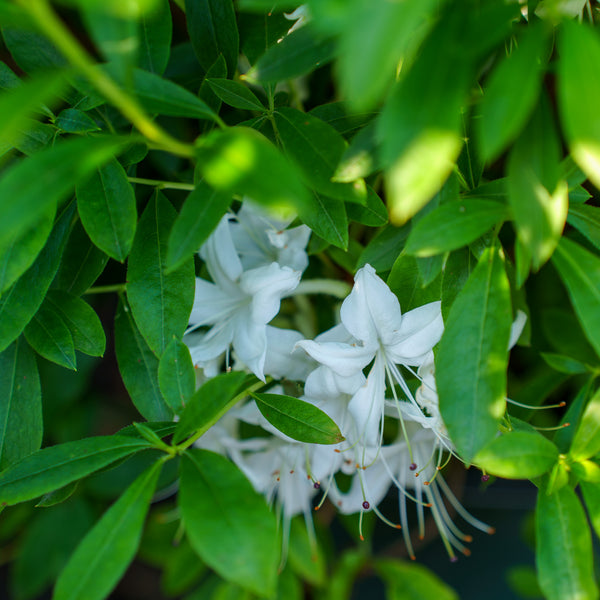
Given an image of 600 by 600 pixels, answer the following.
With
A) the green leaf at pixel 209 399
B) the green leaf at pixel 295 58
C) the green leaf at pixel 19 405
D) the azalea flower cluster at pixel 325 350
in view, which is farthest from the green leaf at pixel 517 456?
the green leaf at pixel 19 405

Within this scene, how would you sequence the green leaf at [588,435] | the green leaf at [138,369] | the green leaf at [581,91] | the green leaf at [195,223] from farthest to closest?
1. the green leaf at [138,369]
2. the green leaf at [588,435]
3. the green leaf at [195,223]
4. the green leaf at [581,91]

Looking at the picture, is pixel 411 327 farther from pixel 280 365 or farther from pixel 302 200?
pixel 302 200

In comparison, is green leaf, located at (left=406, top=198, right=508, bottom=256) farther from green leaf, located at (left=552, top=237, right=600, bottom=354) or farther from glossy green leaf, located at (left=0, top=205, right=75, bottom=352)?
glossy green leaf, located at (left=0, top=205, right=75, bottom=352)

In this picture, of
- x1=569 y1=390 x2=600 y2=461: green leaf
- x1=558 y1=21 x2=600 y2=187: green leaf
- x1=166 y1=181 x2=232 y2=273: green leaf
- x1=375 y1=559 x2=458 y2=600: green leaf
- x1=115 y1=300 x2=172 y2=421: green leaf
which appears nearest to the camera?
x1=558 y1=21 x2=600 y2=187: green leaf

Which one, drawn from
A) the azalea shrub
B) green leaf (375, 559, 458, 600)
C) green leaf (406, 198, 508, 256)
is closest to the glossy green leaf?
the azalea shrub

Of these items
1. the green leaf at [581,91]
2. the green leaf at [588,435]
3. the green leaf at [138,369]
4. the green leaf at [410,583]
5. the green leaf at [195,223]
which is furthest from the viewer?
the green leaf at [410,583]

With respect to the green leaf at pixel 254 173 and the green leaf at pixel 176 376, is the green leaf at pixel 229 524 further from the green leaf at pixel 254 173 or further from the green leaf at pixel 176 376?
the green leaf at pixel 254 173

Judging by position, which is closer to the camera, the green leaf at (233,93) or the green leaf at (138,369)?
the green leaf at (233,93)

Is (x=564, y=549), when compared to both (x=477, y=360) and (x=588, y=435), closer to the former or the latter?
(x=588, y=435)
